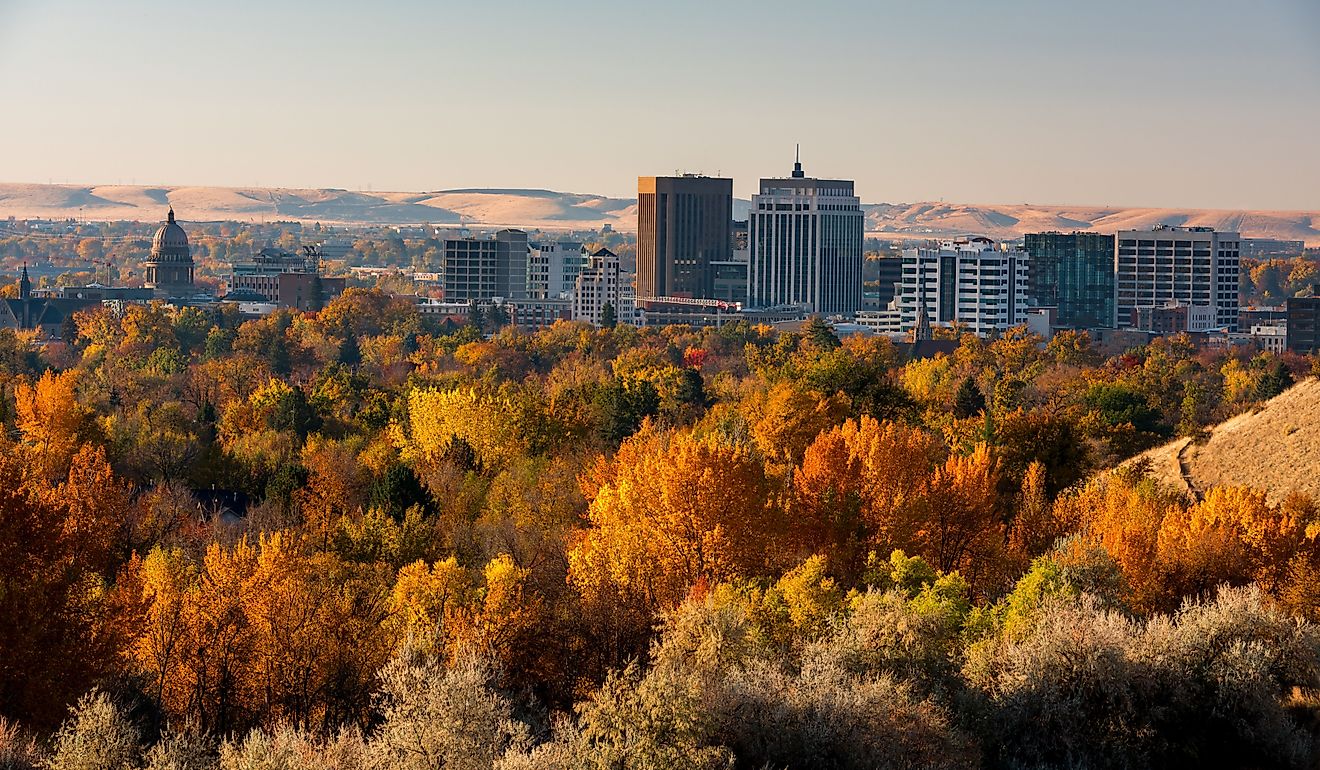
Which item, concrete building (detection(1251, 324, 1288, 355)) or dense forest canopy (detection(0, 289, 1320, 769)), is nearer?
dense forest canopy (detection(0, 289, 1320, 769))

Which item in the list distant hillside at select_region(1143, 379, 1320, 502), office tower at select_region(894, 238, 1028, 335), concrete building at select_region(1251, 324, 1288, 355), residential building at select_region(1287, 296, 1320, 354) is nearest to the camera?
distant hillside at select_region(1143, 379, 1320, 502)

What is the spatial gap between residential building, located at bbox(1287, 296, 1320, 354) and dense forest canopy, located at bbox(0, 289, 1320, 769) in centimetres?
10374

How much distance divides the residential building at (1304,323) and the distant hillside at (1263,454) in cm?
11829

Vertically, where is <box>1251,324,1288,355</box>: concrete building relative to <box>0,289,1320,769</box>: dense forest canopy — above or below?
below

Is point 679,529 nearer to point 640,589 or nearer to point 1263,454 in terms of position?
point 640,589

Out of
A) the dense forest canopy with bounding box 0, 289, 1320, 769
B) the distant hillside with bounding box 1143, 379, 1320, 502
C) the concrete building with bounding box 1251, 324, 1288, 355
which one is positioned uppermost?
the distant hillside with bounding box 1143, 379, 1320, 502

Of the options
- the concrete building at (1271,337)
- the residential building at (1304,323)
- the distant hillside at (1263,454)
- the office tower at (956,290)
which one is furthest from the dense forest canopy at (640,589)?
the office tower at (956,290)

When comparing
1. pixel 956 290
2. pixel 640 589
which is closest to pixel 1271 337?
pixel 956 290

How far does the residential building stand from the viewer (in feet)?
616

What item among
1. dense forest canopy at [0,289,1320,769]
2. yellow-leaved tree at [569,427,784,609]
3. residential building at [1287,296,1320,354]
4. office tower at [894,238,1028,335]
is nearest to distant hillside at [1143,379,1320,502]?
dense forest canopy at [0,289,1320,769]

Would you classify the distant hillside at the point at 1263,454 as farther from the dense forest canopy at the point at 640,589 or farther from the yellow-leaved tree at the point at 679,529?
the yellow-leaved tree at the point at 679,529

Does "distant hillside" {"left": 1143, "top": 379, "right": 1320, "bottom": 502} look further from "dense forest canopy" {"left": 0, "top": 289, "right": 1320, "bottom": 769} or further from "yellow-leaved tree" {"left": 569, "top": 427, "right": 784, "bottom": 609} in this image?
"yellow-leaved tree" {"left": 569, "top": 427, "right": 784, "bottom": 609}

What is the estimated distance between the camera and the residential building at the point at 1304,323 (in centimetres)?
18762

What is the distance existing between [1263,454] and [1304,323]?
12714 centimetres
